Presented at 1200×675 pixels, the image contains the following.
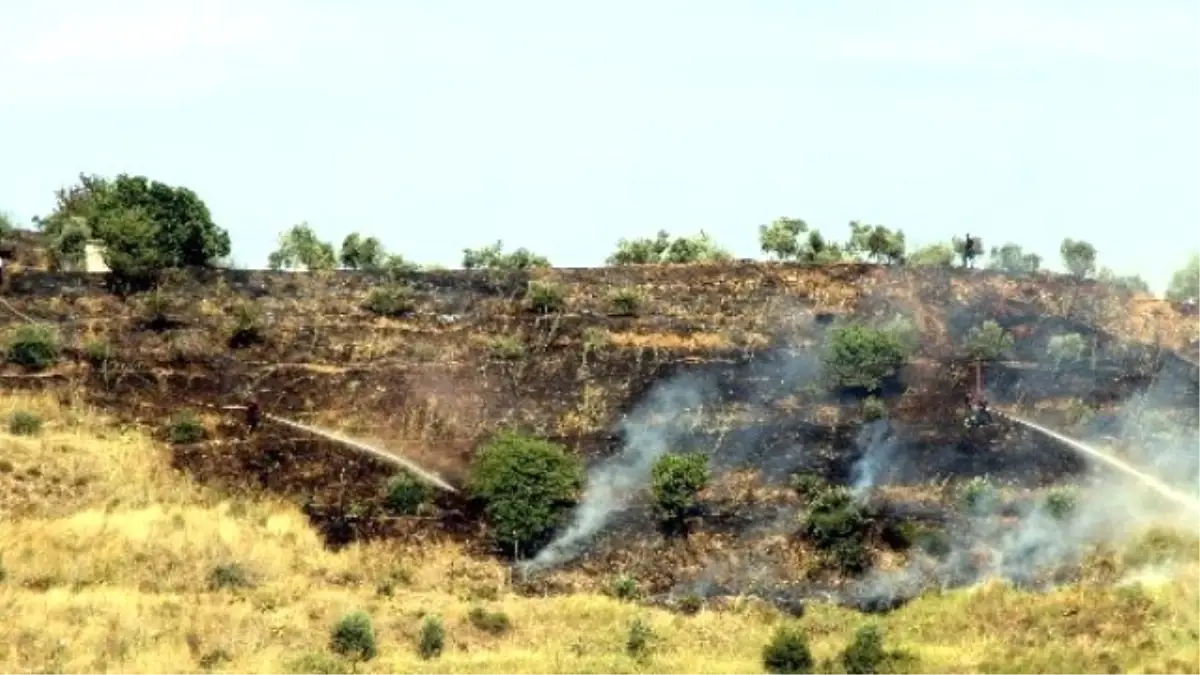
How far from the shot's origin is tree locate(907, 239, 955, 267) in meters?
74.5

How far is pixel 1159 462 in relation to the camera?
189 feet

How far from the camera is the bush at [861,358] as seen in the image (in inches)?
2426

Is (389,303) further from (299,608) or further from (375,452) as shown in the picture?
(299,608)

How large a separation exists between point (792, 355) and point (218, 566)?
24.6 m

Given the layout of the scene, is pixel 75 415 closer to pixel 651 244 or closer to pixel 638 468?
pixel 638 468

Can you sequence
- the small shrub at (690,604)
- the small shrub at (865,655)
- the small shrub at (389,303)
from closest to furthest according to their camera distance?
the small shrub at (865,655) → the small shrub at (690,604) → the small shrub at (389,303)

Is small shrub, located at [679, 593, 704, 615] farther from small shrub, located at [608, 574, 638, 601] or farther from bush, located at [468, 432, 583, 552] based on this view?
bush, located at [468, 432, 583, 552]

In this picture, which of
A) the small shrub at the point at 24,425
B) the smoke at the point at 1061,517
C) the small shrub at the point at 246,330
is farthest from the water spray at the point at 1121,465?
the small shrub at the point at 24,425

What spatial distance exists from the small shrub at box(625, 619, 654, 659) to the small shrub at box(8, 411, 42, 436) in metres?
20.0

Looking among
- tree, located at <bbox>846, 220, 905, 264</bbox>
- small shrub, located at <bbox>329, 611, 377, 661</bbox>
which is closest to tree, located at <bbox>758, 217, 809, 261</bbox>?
tree, located at <bbox>846, 220, 905, 264</bbox>

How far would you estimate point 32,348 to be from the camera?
5744 cm

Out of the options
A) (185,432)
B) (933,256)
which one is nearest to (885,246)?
(933,256)

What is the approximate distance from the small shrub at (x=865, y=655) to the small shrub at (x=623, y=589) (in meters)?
8.42

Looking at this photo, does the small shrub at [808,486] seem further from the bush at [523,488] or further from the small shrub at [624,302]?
the small shrub at [624,302]
